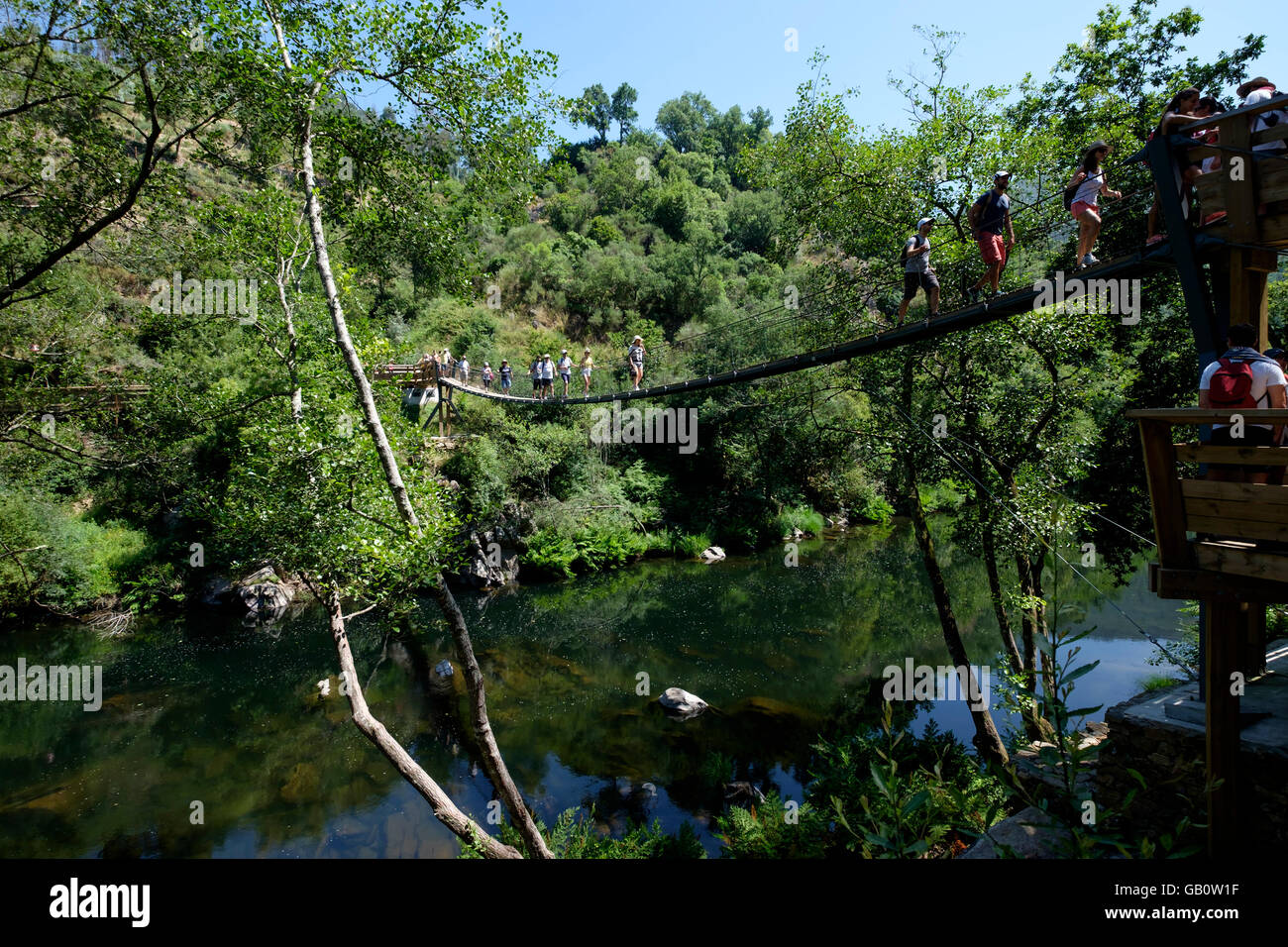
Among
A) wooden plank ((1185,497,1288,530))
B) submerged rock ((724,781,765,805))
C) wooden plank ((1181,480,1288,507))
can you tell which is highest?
Result: wooden plank ((1181,480,1288,507))

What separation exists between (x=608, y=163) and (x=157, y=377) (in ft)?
144

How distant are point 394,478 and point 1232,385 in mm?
5325

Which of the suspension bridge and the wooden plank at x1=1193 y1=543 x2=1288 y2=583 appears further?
the suspension bridge

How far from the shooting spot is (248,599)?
13.7 metres

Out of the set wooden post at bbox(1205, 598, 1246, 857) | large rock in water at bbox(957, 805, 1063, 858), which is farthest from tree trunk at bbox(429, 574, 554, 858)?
wooden post at bbox(1205, 598, 1246, 857)

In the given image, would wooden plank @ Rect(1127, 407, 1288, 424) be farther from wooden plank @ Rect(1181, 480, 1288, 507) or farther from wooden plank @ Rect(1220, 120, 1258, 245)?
wooden plank @ Rect(1220, 120, 1258, 245)

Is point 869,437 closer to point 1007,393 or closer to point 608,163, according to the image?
point 1007,393

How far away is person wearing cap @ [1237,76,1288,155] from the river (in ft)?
10.2

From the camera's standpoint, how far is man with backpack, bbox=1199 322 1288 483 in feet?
9.49
